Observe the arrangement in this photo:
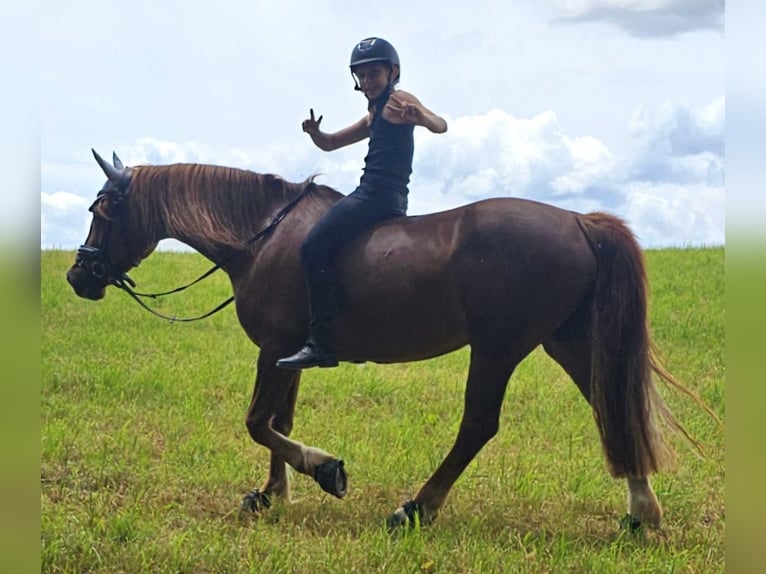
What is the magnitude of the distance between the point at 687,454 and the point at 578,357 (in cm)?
102

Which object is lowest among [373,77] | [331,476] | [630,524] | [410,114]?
[630,524]

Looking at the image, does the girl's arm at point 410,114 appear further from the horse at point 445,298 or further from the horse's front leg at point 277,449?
the horse's front leg at point 277,449

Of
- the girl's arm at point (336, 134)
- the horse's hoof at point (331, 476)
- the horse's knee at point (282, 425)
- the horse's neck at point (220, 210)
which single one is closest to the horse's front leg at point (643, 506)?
the horse's hoof at point (331, 476)

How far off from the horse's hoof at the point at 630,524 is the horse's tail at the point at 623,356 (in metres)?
0.23

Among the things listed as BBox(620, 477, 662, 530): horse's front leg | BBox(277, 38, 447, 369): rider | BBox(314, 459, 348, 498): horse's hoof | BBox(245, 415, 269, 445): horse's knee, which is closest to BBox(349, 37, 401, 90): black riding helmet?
BBox(277, 38, 447, 369): rider

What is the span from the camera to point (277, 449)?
4.04 m

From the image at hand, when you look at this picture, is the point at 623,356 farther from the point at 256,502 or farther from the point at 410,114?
the point at 256,502

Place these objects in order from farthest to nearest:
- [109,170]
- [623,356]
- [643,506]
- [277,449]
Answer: [109,170]
[277,449]
[643,506]
[623,356]

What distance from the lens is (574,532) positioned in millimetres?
3811

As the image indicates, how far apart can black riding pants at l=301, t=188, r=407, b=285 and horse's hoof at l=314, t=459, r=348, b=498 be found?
926mm

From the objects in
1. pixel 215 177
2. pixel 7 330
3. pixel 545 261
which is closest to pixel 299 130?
pixel 215 177

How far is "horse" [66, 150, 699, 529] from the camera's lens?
12.3ft

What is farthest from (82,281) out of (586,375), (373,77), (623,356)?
(623,356)

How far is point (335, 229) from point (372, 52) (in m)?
0.89
